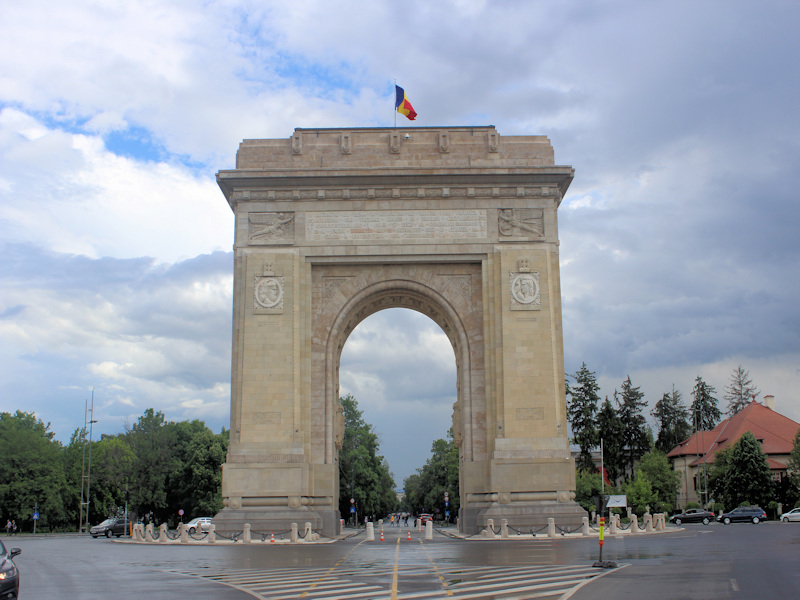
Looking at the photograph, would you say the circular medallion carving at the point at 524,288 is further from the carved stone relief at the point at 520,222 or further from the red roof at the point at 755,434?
the red roof at the point at 755,434

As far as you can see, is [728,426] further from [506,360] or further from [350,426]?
[506,360]

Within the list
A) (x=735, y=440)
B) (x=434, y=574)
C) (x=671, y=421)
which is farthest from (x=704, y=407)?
(x=434, y=574)

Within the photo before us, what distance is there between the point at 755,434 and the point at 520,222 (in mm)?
46837

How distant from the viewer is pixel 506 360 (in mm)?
33031

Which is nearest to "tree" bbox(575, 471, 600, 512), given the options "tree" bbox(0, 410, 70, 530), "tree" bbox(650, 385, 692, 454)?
"tree" bbox(650, 385, 692, 454)

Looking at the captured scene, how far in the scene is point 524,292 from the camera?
111ft

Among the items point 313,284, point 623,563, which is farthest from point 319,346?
point 623,563

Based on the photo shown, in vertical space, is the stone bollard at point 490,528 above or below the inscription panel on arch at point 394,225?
below

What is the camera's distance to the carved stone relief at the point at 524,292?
33625 mm

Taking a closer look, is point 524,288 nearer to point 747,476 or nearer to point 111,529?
point 111,529

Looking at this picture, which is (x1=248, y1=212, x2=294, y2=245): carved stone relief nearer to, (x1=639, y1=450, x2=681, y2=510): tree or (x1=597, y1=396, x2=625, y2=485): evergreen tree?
(x1=639, y1=450, x2=681, y2=510): tree

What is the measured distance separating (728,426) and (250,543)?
202 feet

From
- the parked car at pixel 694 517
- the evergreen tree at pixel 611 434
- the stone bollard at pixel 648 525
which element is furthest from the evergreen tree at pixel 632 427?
the stone bollard at pixel 648 525

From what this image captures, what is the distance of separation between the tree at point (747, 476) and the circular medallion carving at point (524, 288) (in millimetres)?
34446
